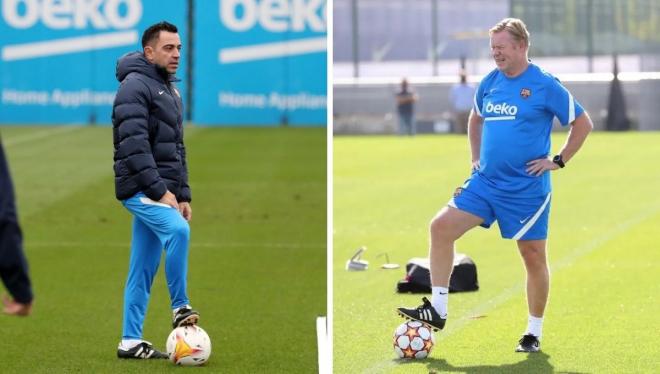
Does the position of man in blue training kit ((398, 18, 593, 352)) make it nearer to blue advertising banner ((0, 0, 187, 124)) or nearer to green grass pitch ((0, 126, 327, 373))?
green grass pitch ((0, 126, 327, 373))

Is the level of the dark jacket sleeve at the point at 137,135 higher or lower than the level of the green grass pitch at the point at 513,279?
higher

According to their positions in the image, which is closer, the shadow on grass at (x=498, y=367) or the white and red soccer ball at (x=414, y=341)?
the shadow on grass at (x=498, y=367)

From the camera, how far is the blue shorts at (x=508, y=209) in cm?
783

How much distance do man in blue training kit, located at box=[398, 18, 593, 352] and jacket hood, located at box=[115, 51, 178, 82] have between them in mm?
1693

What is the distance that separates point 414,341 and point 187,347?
51.2 inches

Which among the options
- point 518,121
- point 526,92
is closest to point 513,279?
point 518,121

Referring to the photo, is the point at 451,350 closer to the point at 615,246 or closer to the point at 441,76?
the point at 615,246

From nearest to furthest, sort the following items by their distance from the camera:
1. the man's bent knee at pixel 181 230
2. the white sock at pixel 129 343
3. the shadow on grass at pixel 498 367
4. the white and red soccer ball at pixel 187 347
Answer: the shadow on grass at pixel 498 367 < the man's bent knee at pixel 181 230 < the white and red soccer ball at pixel 187 347 < the white sock at pixel 129 343

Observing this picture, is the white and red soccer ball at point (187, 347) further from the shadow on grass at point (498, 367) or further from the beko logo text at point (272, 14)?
the beko logo text at point (272, 14)

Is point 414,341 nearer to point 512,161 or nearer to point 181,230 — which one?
point 512,161

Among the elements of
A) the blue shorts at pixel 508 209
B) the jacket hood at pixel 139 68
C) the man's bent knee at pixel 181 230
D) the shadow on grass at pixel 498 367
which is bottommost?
the shadow on grass at pixel 498 367

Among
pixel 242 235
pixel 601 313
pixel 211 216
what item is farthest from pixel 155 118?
pixel 211 216

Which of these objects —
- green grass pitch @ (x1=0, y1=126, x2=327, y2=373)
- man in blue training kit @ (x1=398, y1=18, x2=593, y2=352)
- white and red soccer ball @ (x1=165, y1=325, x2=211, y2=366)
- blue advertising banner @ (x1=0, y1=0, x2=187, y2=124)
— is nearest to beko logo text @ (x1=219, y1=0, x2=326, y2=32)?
blue advertising banner @ (x1=0, y1=0, x2=187, y2=124)

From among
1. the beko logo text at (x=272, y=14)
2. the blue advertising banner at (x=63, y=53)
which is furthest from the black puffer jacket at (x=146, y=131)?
the beko logo text at (x=272, y=14)
